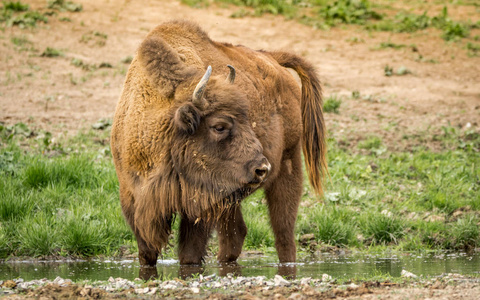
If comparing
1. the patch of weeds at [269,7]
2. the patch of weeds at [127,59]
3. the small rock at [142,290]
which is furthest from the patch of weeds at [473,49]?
the small rock at [142,290]

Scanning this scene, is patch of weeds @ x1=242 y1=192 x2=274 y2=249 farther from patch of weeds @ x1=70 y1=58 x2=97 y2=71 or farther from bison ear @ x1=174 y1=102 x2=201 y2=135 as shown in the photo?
patch of weeds @ x1=70 y1=58 x2=97 y2=71

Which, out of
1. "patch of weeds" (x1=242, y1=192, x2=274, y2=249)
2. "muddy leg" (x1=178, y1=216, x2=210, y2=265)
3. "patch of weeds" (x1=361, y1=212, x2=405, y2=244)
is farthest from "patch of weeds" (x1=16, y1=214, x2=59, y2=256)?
"patch of weeds" (x1=361, y1=212, x2=405, y2=244)

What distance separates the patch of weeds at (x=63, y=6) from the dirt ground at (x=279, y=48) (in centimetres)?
16

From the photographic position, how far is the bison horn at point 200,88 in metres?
5.51

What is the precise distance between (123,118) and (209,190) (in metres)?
1.06

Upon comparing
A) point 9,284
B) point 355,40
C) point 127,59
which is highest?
point 355,40

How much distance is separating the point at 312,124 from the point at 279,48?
21.8ft

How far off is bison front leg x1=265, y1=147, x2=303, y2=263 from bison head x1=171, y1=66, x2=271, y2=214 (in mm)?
1342

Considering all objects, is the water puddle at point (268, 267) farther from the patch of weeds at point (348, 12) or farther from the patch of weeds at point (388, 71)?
the patch of weeds at point (348, 12)

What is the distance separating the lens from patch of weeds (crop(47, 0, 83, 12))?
16.0 meters

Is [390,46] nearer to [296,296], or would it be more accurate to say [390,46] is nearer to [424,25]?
[424,25]

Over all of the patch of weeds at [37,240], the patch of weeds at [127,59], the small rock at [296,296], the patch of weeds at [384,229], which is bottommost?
the patch of weeds at [384,229]

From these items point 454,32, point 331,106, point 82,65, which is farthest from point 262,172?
point 454,32

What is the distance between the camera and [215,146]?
5.68 m
